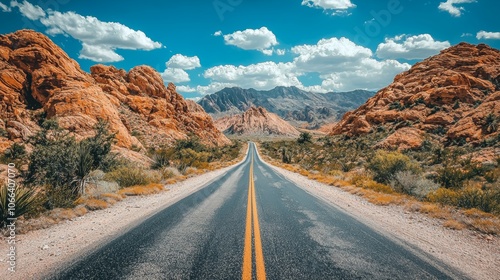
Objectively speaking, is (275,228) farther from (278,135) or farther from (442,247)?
(278,135)

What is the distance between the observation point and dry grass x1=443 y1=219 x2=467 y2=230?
20.7 feet

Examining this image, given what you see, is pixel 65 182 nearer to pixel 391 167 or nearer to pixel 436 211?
pixel 436 211

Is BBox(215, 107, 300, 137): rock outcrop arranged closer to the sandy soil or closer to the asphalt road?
the sandy soil

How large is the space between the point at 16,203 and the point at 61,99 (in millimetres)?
24978

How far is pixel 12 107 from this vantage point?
25.5 metres

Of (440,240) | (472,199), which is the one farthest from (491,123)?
(440,240)

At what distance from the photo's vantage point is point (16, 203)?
5.49 m

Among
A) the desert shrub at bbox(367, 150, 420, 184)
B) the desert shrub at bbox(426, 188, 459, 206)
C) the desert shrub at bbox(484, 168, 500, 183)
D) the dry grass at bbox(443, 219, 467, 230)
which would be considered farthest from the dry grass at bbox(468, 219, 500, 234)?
the desert shrub at bbox(484, 168, 500, 183)

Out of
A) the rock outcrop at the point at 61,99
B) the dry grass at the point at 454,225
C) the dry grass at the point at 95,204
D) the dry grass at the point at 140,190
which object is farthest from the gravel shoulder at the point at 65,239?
the rock outcrop at the point at 61,99

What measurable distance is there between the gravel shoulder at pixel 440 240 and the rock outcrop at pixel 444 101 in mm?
26826

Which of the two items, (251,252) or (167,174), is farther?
(167,174)

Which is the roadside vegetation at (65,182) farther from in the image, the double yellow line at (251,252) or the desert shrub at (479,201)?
the desert shrub at (479,201)

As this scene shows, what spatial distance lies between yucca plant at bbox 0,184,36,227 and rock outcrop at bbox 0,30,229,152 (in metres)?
12.2

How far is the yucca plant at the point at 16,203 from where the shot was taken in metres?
5.25
